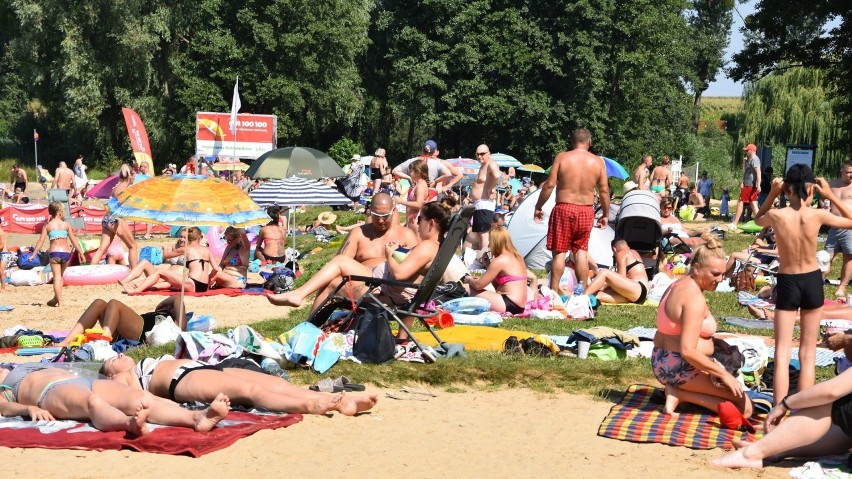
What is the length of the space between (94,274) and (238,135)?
59.5ft

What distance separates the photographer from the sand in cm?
500

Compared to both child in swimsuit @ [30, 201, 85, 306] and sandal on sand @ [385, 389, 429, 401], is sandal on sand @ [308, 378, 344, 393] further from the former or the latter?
child in swimsuit @ [30, 201, 85, 306]

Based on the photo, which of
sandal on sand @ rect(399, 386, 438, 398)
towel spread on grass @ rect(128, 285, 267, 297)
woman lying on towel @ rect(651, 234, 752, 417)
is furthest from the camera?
towel spread on grass @ rect(128, 285, 267, 297)

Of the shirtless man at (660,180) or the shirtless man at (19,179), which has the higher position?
the shirtless man at (660,180)

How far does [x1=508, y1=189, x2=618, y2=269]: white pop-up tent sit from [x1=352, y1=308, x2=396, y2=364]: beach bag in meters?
6.77

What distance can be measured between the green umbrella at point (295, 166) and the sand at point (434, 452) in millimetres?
11076

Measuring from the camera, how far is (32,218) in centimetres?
2039

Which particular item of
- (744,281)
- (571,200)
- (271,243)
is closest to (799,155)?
(744,281)

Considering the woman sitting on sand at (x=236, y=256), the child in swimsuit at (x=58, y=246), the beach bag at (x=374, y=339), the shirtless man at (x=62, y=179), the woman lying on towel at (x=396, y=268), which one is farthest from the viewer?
the shirtless man at (x=62, y=179)

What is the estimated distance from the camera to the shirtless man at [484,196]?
13.9 meters

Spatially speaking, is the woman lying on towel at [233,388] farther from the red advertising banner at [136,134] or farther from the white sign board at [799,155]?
the red advertising banner at [136,134]

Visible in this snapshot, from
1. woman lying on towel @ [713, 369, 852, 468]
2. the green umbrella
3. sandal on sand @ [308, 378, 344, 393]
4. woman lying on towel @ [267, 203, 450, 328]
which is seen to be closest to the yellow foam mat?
woman lying on towel @ [267, 203, 450, 328]

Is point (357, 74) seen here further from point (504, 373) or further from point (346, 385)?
point (346, 385)

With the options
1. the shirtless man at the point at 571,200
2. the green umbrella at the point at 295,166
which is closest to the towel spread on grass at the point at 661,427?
the shirtless man at the point at 571,200
